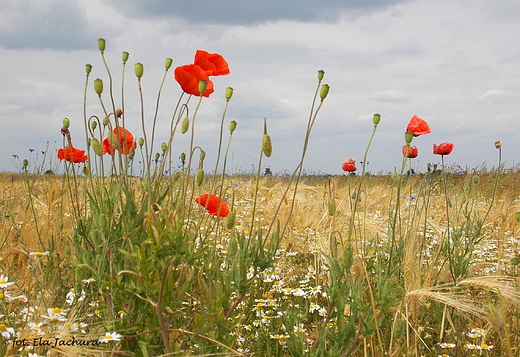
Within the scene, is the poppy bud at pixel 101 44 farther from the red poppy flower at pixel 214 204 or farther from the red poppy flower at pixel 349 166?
the red poppy flower at pixel 349 166

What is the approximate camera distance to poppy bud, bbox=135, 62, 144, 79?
1.91 meters

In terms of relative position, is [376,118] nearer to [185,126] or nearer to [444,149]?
[185,126]

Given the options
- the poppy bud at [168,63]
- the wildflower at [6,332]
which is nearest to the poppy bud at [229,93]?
the poppy bud at [168,63]

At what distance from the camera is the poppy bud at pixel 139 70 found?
75.3 inches

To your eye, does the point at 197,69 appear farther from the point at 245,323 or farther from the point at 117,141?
the point at 245,323

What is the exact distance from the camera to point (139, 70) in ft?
6.29

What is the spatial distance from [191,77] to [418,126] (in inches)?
48.0

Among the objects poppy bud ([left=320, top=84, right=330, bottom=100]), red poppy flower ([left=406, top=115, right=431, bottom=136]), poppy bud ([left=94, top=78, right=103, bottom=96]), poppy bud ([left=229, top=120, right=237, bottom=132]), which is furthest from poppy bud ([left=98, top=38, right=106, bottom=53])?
red poppy flower ([left=406, top=115, right=431, bottom=136])

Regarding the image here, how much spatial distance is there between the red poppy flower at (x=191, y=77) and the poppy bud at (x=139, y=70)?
132 millimetres

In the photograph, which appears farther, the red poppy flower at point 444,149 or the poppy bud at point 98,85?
the red poppy flower at point 444,149

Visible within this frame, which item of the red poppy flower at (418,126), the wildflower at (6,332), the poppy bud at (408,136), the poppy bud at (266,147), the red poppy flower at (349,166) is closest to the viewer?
the wildflower at (6,332)

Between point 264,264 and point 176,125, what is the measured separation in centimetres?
67

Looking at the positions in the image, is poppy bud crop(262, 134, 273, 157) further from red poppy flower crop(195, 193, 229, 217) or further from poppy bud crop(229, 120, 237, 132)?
red poppy flower crop(195, 193, 229, 217)

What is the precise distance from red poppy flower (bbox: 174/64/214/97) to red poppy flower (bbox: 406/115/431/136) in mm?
1098
